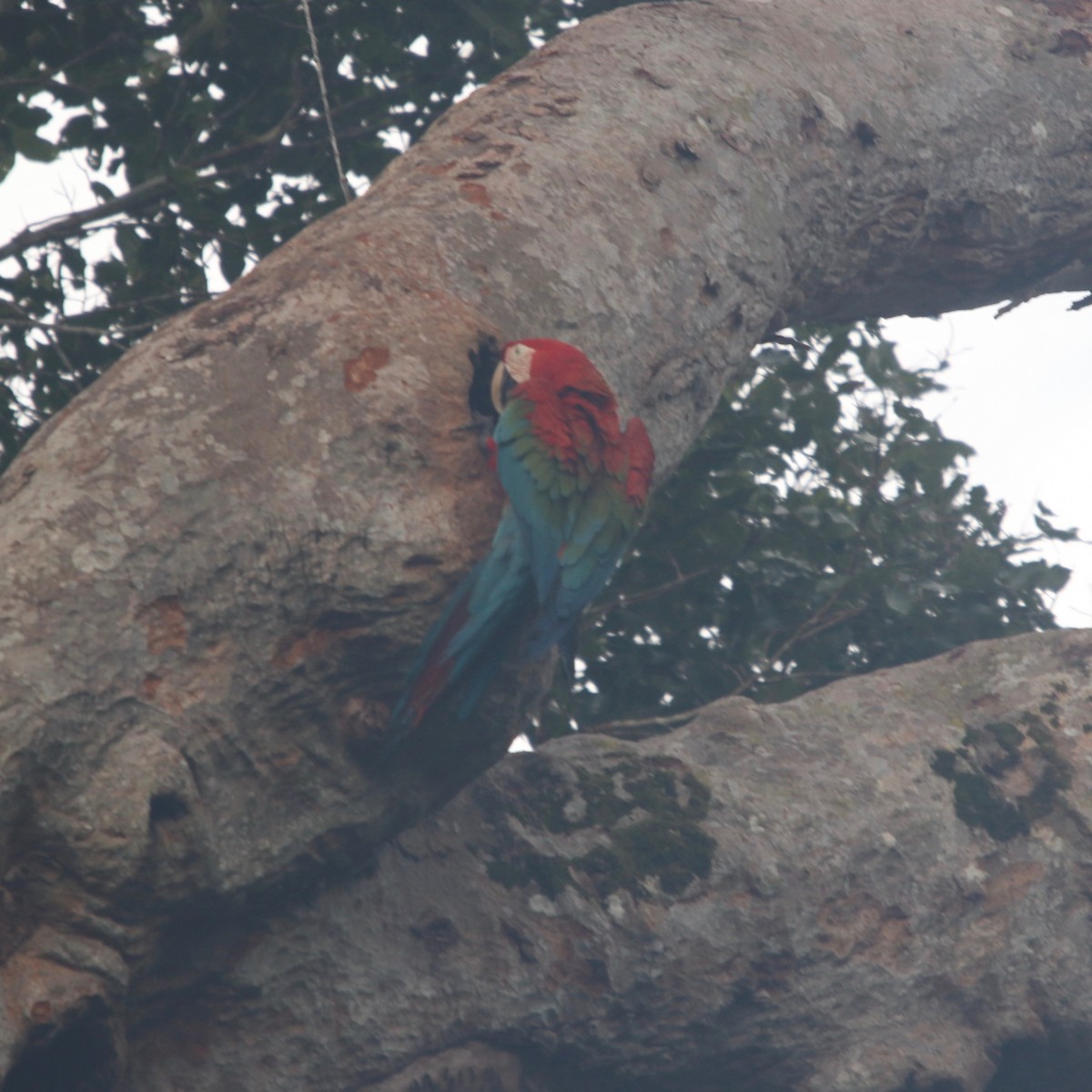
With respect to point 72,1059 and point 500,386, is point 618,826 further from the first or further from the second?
point 72,1059

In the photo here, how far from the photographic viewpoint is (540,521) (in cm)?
222

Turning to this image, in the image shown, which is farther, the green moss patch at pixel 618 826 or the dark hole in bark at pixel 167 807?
the green moss patch at pixel 618 826

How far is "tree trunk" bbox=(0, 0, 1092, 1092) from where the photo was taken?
6.35 ft

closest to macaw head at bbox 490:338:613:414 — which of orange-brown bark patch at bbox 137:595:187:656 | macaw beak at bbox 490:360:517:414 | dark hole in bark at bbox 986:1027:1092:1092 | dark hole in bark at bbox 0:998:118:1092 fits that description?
macaw beak at bbox 490:360:517:414

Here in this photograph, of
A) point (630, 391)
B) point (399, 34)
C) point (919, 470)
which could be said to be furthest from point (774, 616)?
point (399, 34)

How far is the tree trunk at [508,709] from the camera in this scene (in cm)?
194

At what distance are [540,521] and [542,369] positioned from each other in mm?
317

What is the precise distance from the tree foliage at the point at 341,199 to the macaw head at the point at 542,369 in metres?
1.06

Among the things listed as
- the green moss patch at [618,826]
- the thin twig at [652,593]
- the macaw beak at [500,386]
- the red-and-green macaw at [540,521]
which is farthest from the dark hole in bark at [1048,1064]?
the macaw beak at [500,386]

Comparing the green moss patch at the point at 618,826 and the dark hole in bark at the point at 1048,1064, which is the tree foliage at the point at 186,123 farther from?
the dark hole in bark at the point at 1048,1064

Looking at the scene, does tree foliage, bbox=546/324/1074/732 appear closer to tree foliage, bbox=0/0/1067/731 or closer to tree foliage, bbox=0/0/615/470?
tree foliage, bbox=0/0/1067/731

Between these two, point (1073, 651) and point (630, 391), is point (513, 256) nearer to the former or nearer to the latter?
point (630, 391)

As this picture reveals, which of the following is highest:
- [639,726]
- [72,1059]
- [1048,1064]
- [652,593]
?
[652,593]

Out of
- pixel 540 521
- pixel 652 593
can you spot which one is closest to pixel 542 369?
pixel 540 521
